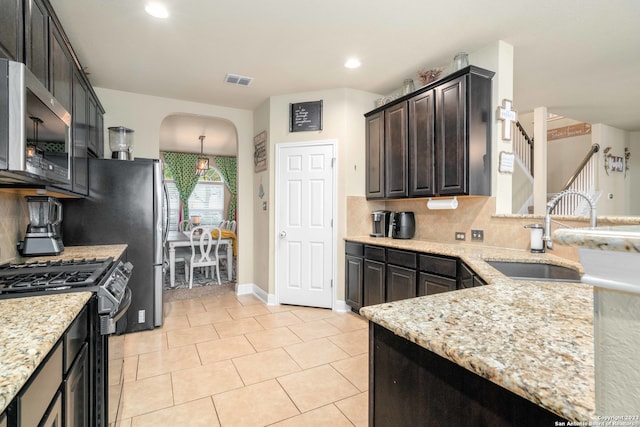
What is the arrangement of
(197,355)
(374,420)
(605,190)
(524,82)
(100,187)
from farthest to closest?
1. (605,190)
2. (524,82)
3. (100,187)
4. (197,355)
5. (374,420)

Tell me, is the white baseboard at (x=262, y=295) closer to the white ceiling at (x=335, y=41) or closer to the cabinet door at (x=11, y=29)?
the white ceiling at (x=335, y=41)

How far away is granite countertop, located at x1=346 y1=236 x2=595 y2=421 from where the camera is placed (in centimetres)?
58

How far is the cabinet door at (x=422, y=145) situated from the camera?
3.02m

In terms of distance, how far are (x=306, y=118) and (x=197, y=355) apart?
2.78 m

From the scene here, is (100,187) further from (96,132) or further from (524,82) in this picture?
(524,82)

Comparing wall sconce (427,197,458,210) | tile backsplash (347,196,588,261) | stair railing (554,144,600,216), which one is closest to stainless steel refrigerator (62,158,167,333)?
tile backsplash (347,196,588,261)

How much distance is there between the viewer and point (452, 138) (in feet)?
9.29

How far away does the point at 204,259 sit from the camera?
4.96m

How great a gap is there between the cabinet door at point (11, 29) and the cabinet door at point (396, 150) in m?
2.91

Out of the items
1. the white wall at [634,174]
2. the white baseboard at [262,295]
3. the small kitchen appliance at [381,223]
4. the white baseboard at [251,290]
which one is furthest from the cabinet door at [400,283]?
the white wall at [634,174]

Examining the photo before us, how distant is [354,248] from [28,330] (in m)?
2.93

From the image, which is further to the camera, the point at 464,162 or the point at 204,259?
the point at 204,259

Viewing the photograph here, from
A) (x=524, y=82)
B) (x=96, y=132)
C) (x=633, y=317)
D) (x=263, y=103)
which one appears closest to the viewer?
(x=633, y=317)

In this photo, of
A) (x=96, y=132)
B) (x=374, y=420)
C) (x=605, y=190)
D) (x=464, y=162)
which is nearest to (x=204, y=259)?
(x=96, y=132)
